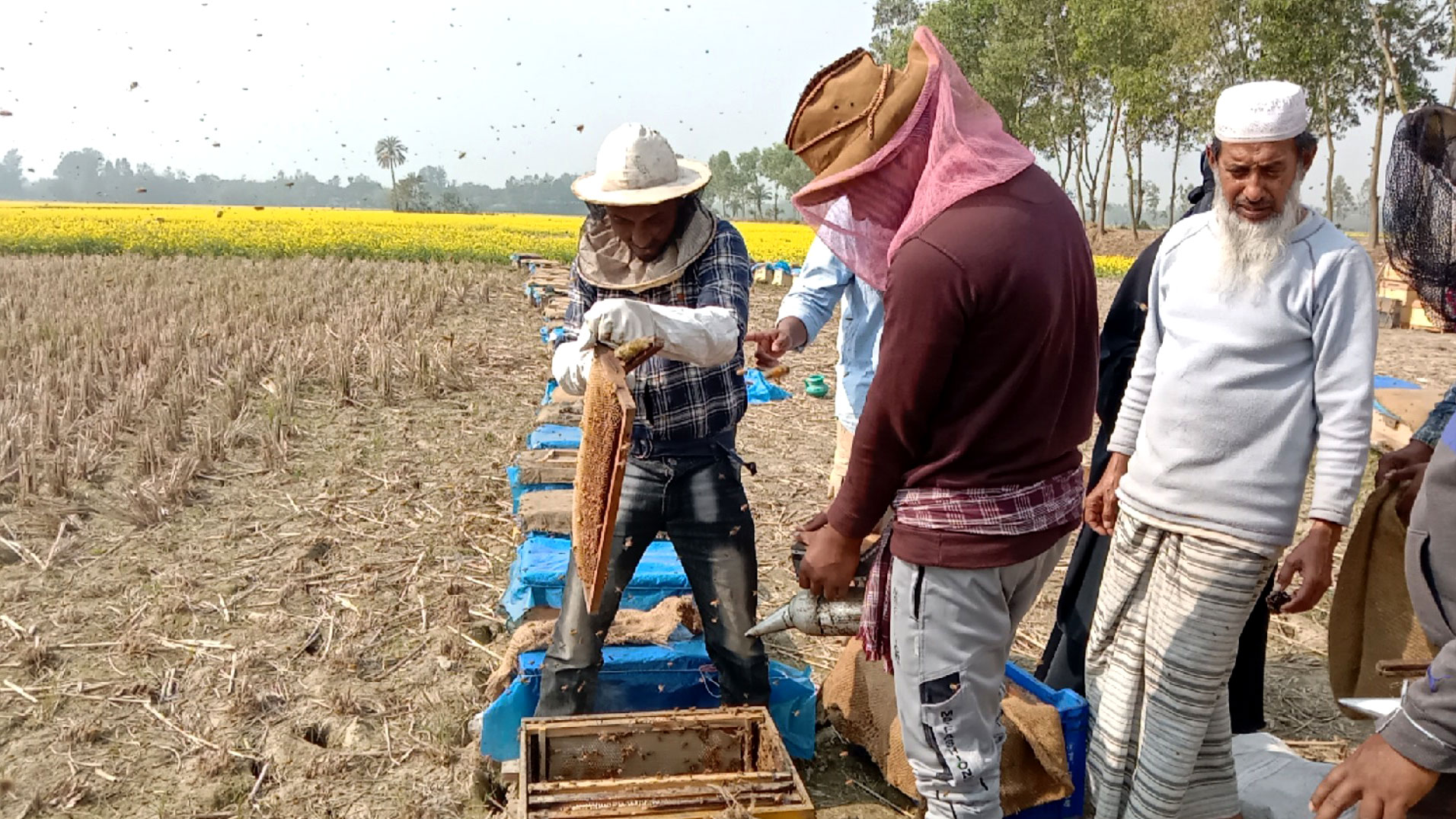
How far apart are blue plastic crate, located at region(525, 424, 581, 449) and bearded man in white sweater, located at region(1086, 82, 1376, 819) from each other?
10.8 ft

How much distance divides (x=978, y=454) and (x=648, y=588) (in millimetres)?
2290

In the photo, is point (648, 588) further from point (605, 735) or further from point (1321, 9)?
point (1321, 9)

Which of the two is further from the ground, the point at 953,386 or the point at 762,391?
the point at 953,386

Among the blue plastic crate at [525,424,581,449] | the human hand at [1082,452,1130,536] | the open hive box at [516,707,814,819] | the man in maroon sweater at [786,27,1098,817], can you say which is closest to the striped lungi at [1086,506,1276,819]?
the human hand at [1082,452,1130,536]

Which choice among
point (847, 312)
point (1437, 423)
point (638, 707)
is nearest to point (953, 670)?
point (638, 707)

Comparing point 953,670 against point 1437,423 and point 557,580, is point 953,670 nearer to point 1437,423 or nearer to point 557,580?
point 1437,423

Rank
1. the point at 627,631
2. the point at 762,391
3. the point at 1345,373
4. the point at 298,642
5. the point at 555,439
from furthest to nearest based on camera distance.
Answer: the point at 762,391 → the point at 555,439 → the point at 298,642 → the point at 627,631 → the point at 1345,373

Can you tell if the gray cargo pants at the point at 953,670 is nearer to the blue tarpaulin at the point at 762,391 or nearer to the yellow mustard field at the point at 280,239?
the blue tarpaulin at the point at 762,391

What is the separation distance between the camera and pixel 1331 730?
13.0 feet

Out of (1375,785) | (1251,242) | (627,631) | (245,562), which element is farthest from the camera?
(245,562)

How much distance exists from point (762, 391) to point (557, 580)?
19.4 ft

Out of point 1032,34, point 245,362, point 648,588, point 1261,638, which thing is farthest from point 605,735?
point 1032,34

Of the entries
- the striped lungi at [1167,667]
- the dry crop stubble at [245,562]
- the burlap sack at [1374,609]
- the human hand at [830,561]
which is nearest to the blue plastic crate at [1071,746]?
the striped lungi at [1167,667]

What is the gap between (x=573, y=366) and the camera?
3057mm
